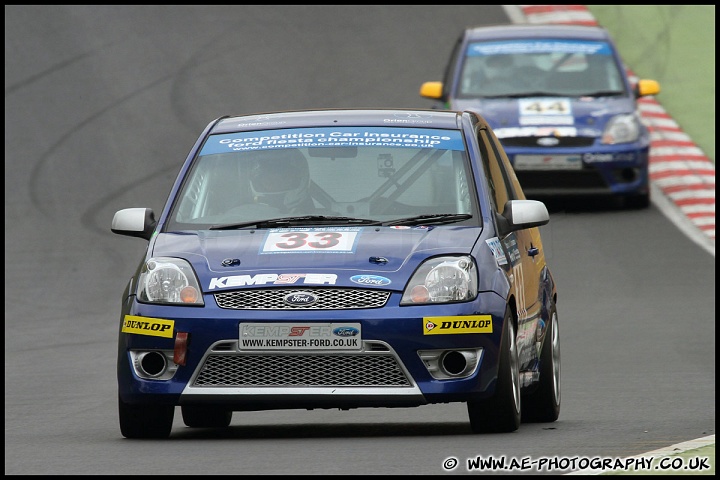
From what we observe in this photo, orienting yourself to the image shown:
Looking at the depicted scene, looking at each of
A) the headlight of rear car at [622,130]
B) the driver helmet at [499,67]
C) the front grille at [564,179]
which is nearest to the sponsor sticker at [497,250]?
the front grille at [564,179]

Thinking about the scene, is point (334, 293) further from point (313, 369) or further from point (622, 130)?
point (622, 130)

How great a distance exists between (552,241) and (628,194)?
1.38 metres

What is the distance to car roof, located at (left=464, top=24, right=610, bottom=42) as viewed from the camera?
19.8 m

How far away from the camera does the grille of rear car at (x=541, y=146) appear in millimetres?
18328

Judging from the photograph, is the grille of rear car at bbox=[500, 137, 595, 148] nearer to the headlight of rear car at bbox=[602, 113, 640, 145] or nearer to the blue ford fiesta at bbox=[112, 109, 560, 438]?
the headlight of rear car at bbox=[602, 113, 640, 145]

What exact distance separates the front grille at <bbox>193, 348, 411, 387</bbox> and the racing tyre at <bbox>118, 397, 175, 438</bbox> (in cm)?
44

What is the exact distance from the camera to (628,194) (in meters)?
18.9

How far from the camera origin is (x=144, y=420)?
27.8ft

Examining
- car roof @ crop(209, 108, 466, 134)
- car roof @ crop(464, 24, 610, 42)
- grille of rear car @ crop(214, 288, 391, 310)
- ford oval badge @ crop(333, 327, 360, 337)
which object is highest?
car roof @ crop(209, 108, 466, 134)

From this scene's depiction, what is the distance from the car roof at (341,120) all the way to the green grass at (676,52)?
1306 centimetres

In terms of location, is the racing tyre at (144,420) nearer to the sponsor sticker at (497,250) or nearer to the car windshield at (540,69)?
the sponsor sticker at (497,250)

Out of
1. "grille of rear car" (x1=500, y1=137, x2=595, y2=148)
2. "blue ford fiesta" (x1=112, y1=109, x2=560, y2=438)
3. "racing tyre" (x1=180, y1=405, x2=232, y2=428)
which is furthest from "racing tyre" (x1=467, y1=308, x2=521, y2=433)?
"grille of rear car" (x1=500, y1=137, x2=595, y2=148)

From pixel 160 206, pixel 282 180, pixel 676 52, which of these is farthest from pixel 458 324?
pixel 676 52

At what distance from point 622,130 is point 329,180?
1004 cm
